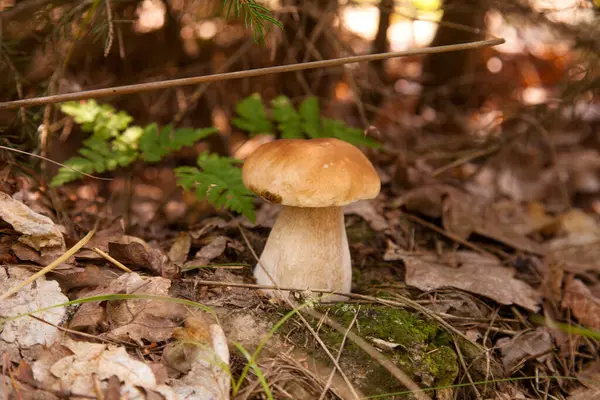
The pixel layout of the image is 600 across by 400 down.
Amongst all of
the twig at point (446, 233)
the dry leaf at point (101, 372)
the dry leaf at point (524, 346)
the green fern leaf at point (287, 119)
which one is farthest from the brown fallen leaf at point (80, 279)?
the twig at point (446, 233)

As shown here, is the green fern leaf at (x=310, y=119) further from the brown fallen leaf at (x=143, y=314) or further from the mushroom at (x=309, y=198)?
the brown fallen leaf at (x=143, y=314)

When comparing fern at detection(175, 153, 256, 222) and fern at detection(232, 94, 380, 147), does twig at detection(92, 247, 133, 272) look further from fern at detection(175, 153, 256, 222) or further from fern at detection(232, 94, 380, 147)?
fern at detection(232, 94, 380, 147)

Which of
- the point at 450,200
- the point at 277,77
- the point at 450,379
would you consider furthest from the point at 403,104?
the point at 450,379

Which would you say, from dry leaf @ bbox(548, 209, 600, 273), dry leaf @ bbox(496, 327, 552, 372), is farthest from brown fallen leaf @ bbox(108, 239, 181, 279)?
dry leaf @ bbox(548, 209, 600, 273)

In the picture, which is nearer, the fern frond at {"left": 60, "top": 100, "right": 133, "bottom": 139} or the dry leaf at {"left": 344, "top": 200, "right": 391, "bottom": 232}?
the fern frond at {"left": 60, "top": 100, "right": 133, "bottom": 139}

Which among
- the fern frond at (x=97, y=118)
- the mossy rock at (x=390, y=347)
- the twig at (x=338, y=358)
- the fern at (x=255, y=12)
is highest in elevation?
the fern at (x=255, y=12)

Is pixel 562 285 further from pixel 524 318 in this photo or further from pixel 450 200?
pixel 450 200
